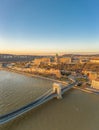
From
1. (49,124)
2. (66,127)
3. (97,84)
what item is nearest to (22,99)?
(49,124)

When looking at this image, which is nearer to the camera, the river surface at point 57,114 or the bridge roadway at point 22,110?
the bridge roadway at point 22,110

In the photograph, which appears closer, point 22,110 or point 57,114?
point 22,110

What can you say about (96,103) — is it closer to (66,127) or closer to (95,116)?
(95,116)

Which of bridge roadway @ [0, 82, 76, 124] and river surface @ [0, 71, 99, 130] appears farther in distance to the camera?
river surface @ [0, 71, 99, 130]

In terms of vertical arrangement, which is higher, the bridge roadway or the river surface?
the bridge roadway

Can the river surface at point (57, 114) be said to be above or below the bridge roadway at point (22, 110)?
below

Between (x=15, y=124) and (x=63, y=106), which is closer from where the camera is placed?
(x=15, y=124)

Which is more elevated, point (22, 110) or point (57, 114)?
point (22, 110)

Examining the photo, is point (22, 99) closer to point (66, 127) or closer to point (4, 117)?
point (4, 117)

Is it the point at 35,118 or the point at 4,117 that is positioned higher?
the point at 4,117

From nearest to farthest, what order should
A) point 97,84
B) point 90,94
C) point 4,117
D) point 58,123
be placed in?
1. point 4,117
2. point 58,123
3. point 90,94
4. point 97,84

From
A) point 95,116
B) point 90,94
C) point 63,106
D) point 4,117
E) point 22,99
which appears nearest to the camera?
point 4,117
